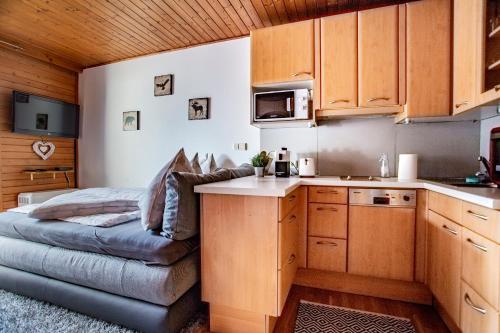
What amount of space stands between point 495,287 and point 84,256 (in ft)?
7.17

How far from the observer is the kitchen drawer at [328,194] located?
1.95 m

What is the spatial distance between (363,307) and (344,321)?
28 cm

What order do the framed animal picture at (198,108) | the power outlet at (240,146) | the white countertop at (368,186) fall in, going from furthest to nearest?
the framed animal picture at (198,108) → the power outlet at (240,146) → the white countertop at (368,186)

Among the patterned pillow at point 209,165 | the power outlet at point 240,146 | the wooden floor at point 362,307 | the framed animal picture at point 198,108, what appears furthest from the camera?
the framed animal picture at point 198,108

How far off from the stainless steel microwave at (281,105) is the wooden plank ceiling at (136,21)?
0.93 meters

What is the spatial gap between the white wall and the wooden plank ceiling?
242 millimetres

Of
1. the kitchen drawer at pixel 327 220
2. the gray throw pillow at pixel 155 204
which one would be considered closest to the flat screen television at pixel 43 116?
the gray throw pillow at pixel 155 204

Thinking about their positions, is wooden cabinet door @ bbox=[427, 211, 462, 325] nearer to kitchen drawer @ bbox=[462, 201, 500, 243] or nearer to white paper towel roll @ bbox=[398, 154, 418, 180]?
kitchen drawer @ bbox=[462, 201, 500, 243]

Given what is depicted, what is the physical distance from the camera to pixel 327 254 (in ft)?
6.49

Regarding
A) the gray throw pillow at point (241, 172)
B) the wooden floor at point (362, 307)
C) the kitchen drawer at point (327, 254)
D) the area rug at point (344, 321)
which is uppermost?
the gray throw pillow at point (241, 172)

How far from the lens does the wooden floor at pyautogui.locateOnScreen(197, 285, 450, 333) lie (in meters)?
1.56

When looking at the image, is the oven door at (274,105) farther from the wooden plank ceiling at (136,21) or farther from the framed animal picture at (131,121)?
the framed animal picture at (131,121)

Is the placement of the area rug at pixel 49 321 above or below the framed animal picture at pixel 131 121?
below

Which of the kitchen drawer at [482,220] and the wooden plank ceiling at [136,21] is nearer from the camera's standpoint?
the kitchen drawer at [482,220]
